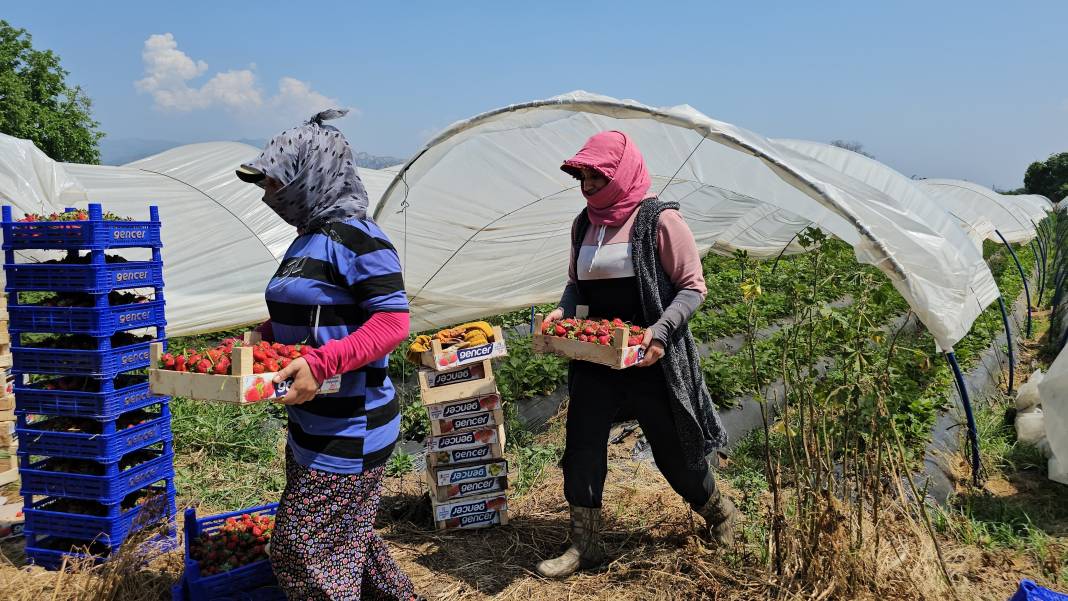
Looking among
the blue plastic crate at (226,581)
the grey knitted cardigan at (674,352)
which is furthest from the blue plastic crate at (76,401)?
the grey knitted cardigan at (674,352)

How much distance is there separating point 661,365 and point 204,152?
28.1 feet

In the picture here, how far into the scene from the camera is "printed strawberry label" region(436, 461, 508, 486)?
3.76 m

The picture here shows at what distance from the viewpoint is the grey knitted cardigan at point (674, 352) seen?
290 centimetres

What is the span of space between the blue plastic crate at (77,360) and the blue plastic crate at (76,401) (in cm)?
8

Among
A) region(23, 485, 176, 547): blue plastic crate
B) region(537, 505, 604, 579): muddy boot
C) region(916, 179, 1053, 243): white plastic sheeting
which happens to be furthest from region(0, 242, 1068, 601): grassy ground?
region(916, 179, 1053, 243): white plastic sheeting

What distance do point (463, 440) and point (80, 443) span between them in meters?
1.78

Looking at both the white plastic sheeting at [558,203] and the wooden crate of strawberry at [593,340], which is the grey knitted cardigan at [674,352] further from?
the white plastic sheeting at [558,203]

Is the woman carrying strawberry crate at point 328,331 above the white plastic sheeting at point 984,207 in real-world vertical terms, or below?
below

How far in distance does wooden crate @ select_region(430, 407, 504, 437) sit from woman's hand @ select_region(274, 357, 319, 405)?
1.78 meters

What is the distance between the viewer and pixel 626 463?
469 centimetres

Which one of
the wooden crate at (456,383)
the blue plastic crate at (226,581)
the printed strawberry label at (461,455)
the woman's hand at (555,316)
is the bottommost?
the blue plastic crate at (226,581)

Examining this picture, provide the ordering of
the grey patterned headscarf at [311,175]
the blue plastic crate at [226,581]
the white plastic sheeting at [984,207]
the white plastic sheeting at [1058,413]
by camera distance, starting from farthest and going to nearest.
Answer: the white plastic sheeting at [984,207] < the white plastic sheeting at [1058,413] < the blue plastic crate at [226,581] < the grey patterned headscarf at [311,175]

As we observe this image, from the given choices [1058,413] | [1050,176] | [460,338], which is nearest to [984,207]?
[1058,413]

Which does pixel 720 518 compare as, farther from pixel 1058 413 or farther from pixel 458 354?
pixel 1058 413
